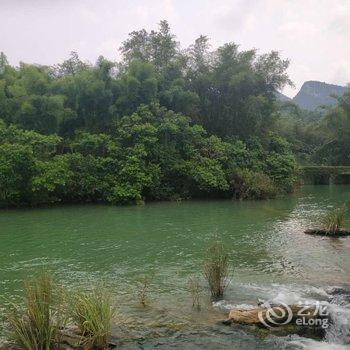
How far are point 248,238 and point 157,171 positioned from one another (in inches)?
444

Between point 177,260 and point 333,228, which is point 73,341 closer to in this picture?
point 177,260

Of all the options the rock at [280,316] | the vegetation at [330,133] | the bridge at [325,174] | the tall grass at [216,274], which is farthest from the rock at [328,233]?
the bridge at [325,174]

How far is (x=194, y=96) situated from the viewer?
94.3 feet

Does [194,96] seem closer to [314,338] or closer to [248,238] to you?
[248,238]

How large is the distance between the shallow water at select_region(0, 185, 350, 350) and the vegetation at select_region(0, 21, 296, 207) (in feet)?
8.81

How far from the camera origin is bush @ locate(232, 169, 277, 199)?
2577 cm

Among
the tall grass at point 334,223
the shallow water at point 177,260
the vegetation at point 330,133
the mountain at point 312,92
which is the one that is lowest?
the shallow water at point 177,260

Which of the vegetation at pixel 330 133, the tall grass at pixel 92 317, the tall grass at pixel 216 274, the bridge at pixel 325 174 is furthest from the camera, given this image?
the vegetation at pixel 330 133

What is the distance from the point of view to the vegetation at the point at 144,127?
2302cm

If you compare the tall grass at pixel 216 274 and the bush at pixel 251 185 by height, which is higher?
the bush at pixel 251 185

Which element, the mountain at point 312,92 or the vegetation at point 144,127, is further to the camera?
the mountain at point 312,92

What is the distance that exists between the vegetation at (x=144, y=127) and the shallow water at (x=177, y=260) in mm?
2686

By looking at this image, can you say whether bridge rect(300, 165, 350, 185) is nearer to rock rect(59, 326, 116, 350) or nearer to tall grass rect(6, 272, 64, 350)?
rock rect(59, 326, 116, 350)

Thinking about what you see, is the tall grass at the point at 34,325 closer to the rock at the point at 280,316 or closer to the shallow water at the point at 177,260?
the shallow water at the point at 177,260
